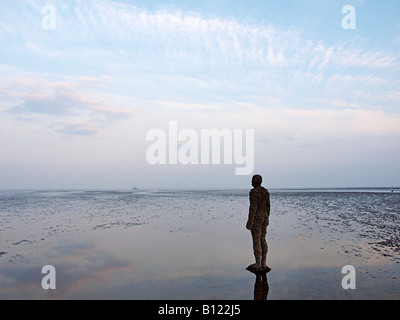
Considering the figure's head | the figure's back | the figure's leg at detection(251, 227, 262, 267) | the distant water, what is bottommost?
the distant water

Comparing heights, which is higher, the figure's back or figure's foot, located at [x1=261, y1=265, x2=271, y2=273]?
the figure's back

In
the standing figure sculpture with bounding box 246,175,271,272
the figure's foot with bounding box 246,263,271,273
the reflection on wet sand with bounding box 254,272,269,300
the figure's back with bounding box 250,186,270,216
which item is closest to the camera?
the reflection on wet sand with bounding box 254,272,269,300

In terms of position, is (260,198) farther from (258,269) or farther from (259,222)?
(258,269)

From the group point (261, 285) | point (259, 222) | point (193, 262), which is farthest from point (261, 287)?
point (193, 262)

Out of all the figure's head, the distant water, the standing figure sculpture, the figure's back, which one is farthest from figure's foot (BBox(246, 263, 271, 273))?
the figure's head

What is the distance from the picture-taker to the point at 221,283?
814 cm

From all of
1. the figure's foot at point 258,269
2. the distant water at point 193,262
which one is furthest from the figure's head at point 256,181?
the distant water at point 193,262

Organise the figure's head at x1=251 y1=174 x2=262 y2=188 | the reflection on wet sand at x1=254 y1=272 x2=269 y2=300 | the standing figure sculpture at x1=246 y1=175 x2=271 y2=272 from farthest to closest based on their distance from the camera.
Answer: the figure's head at x1=251 y1=174 x2=262 y2=188
the standing figure sculpture at x1=246 y1=175 x2=271 y2=272
the reflection on wet sand at x1=254 y1=272 x2=269 y2=300

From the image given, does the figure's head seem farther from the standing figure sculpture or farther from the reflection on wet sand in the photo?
the reflection on wet sand

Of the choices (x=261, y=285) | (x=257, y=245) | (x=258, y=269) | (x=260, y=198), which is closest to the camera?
(x=261, y=285)

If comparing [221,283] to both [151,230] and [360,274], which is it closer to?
[360,274]

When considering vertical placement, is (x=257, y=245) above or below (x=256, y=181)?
below
